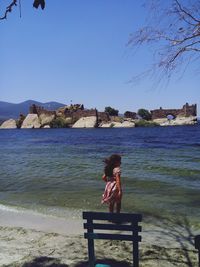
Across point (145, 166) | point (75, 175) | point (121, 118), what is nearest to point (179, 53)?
point (75, 175)

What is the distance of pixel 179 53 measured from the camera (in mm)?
6301

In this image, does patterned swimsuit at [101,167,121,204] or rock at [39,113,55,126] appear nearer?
patterned swimsuit at [101,167,121,204]

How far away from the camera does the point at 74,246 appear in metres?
8.33

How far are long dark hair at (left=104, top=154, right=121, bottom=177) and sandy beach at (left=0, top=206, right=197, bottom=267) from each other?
1.53 m

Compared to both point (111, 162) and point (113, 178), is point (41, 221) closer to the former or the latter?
point (113, 178)

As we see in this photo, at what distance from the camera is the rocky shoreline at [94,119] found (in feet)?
422

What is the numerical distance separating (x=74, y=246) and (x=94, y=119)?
119m

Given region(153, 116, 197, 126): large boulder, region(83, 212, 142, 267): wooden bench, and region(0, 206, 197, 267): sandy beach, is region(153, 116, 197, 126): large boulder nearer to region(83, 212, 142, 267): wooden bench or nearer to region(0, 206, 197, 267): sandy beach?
region(0, 206, 197, 267): sandy beach

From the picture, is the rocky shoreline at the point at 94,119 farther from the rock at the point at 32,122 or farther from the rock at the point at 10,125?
the rock at the point at 10,125

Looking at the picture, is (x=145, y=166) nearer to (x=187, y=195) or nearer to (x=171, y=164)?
(x=171, y=164)

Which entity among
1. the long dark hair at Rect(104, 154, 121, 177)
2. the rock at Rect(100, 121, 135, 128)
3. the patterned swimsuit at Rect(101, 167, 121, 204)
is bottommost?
the rock at Rect(100, 121, 135, 128)

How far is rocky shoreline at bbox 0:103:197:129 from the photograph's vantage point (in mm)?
128500

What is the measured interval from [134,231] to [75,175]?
14.8 meters

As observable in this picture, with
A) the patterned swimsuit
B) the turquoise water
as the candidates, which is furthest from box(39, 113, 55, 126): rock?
the patterned swimsuit
